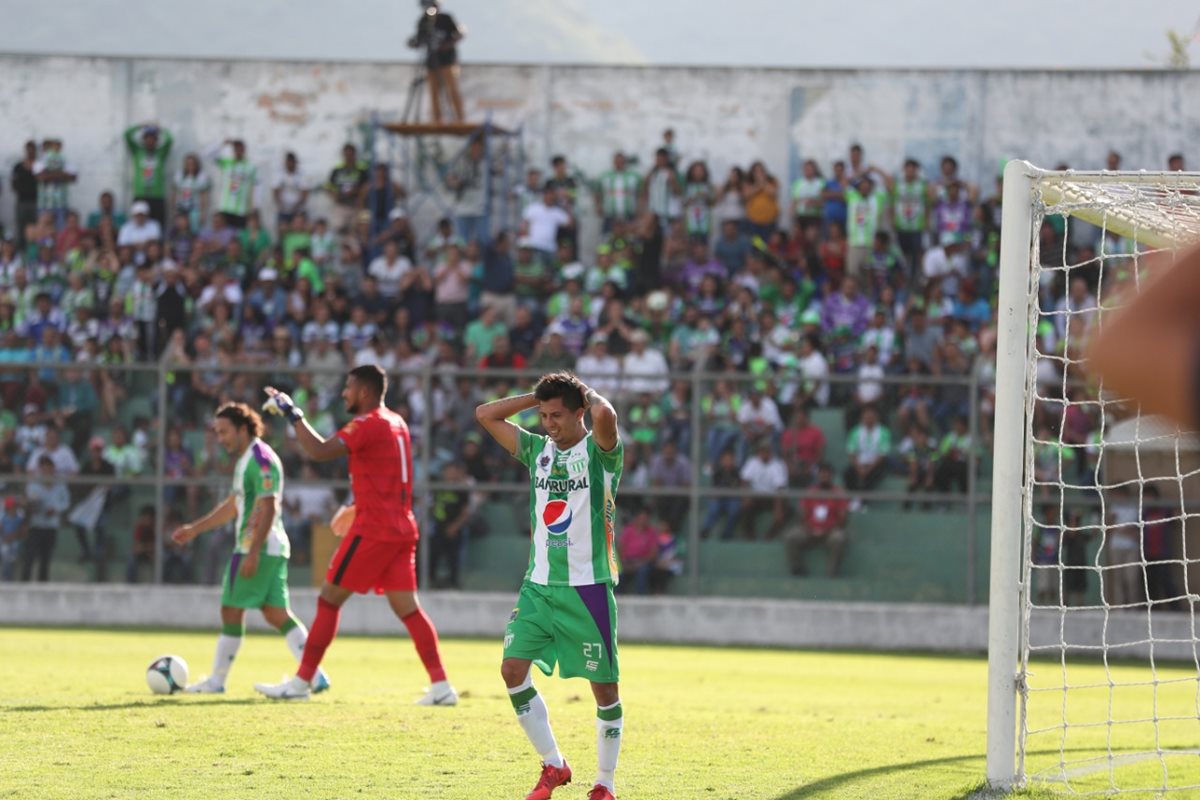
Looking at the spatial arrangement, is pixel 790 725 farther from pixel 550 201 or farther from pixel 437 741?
pixel 550 201

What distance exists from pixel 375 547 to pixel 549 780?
355 cm

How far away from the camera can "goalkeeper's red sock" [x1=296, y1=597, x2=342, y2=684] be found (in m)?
10.1

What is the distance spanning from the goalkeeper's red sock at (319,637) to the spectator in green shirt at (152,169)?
1549 cm

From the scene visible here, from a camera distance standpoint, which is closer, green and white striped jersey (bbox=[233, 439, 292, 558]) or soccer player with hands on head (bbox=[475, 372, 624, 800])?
soccer player with hands on head (bbox=[475, 372, 624, 800])

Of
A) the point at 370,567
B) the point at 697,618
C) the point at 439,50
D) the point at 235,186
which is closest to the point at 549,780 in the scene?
the point at 370,567

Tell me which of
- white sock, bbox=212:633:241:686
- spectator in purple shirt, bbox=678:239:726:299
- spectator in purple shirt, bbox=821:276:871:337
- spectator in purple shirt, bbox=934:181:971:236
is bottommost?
white sock, bbox=212:633:241:686

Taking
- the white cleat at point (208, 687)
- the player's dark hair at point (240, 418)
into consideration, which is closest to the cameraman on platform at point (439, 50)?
the player's dark hair at point (240, 418)

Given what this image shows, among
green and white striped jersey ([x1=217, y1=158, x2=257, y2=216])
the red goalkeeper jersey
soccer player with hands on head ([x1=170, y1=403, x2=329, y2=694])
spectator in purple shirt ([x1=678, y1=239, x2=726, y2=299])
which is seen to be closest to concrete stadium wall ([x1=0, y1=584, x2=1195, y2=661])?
spectator in purple shirt ([x1=678, y1=239, x2=726, y2=299])

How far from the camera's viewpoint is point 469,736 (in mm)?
8883

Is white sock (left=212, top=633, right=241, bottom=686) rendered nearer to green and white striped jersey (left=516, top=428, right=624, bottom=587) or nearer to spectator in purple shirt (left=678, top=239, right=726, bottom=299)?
green and white striped jersey (left=516, top=428, right=624, bottom=587)

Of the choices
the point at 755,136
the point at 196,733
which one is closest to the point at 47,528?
the point at 196,733

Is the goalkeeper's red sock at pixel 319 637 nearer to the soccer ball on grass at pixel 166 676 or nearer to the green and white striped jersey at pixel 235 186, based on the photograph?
the soccer ball on grass at pixel 166 676

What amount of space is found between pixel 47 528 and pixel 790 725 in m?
10.4

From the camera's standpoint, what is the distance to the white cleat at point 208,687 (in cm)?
1070
